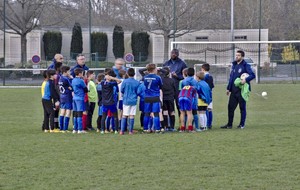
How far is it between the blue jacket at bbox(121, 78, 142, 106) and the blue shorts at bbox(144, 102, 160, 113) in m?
0.37

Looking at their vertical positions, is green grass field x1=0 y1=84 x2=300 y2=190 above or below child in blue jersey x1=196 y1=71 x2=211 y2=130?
below

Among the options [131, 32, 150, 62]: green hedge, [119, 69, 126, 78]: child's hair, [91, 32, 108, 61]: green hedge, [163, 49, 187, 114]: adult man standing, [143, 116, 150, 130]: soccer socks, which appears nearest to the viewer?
[143, 116, 150, 130]: soccer socks

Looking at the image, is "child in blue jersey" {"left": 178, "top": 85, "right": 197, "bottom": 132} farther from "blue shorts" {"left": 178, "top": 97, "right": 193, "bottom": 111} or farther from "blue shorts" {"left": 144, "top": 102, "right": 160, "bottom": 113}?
"blue shorts" {"left": 144, "top": 102, "right": 160, "bottom": 113}

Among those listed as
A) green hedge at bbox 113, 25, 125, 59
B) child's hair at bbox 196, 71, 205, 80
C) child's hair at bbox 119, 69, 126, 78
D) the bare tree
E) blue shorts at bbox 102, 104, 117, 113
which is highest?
the bare tree

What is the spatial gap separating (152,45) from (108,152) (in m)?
43.1

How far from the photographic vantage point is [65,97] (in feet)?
50.9

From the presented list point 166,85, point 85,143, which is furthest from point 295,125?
point 85,143

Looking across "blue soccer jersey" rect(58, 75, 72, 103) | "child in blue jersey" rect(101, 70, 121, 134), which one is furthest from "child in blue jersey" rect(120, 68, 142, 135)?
"blue soccer jersey" rect(58, 75, 72, 103)

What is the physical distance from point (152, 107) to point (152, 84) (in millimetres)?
497

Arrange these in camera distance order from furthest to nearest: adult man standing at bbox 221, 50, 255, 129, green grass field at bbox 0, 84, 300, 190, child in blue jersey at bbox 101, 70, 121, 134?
adult man standing at bbox 221, 50, 255, 129 < child in blue jersey at bbox 101, 70, 121, 134 < green grass field at bbox 0, 84, 300, 190

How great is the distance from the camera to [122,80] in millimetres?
15320

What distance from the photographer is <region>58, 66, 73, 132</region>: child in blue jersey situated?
15.4m

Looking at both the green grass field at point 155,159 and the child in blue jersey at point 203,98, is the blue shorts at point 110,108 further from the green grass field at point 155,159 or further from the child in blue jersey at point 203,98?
the child in blue jersey at point 203,98

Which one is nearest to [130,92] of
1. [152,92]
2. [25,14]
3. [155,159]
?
[152,92]
